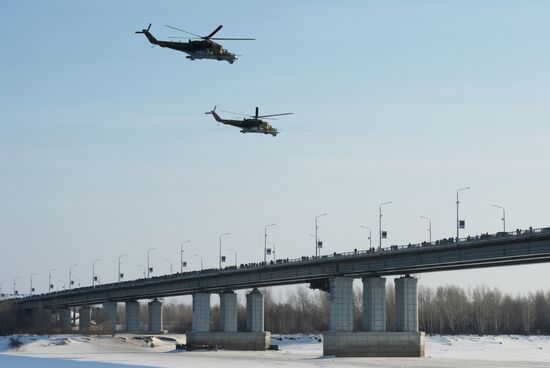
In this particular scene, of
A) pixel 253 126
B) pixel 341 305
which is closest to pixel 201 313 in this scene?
pixel 341 305

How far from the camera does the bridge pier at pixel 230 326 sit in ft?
520

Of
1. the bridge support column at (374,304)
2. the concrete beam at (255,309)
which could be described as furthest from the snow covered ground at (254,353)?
the bridge support column at (374,304)

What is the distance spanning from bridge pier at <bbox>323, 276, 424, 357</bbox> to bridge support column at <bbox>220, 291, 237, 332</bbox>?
3363 centimetres

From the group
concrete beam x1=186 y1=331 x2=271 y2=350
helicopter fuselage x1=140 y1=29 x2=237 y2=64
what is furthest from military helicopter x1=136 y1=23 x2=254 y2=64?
concrete beam x1=186 y1=331 x2=271 y2=350

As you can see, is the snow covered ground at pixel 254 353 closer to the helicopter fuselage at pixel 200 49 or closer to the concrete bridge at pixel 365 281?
the concrete bridge at pixel 365 281

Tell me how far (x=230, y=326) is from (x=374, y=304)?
128ft

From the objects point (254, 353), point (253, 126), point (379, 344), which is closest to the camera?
point (253, 126)

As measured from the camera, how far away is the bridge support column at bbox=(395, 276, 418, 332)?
127875 millimetres

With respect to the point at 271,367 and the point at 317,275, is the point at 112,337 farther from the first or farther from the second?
the point at 271,367

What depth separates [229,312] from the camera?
163375 mm

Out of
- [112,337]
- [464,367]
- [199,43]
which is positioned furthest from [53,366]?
[112,337]

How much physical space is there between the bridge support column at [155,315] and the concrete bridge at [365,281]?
25854 mm

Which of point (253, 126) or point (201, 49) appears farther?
point (253, 126)

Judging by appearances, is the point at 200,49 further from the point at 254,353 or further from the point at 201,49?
the point at 254,353
